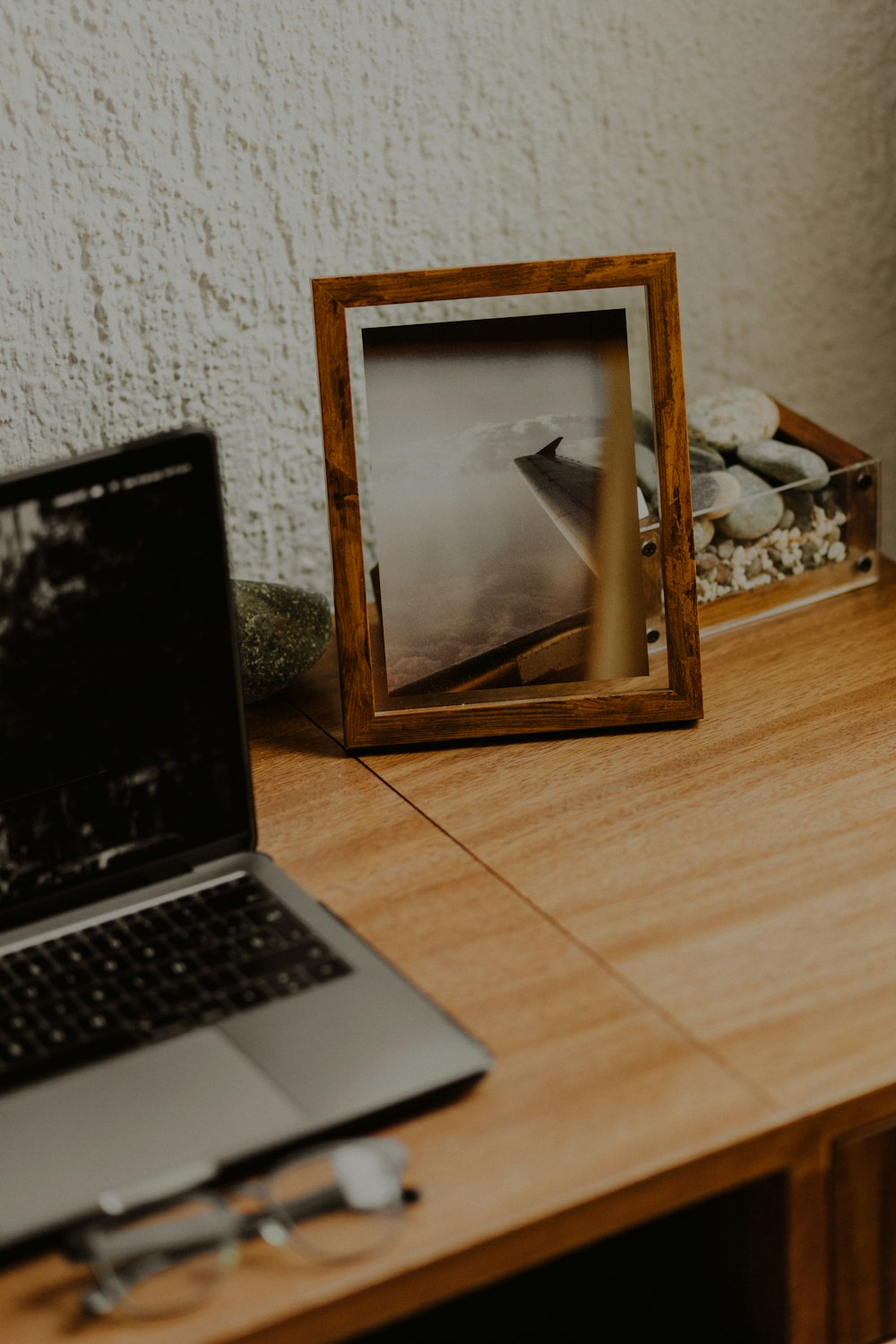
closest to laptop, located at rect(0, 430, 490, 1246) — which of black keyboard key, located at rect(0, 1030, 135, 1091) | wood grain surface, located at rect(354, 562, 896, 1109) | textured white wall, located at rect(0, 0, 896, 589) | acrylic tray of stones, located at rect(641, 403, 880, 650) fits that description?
black keyboard key, located at rect(0, 1030, 135, 1091)

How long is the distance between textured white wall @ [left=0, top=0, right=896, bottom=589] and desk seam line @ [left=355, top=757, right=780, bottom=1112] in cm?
37

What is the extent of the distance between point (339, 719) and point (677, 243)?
504 mm

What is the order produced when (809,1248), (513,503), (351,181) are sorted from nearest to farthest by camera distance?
(809,1248) < (513,503) < (351,181)

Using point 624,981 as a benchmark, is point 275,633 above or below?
above

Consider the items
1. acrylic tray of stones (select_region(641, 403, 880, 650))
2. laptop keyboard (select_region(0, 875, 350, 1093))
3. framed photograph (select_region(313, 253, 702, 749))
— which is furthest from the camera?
acrylic tray of stones (select_region(641, 403, 880, 650))

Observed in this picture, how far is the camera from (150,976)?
0.70 meters

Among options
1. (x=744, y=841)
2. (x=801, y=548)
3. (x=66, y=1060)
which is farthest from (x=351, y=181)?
(x=66, y=1060)

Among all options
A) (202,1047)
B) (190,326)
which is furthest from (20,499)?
(190,326)

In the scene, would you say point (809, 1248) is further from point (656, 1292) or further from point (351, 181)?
point (351, 181)

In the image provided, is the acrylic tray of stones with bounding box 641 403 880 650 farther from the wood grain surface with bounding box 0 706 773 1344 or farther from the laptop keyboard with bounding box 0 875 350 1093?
the laptop keyboard with bounding box 0 875 350 1093

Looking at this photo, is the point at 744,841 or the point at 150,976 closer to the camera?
the point at 150,976

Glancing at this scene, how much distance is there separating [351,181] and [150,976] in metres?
0.62

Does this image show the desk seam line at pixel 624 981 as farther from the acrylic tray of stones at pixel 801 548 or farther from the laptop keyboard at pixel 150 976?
the acrylic tray of stones at pixel 801 548

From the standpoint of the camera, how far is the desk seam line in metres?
0.63
